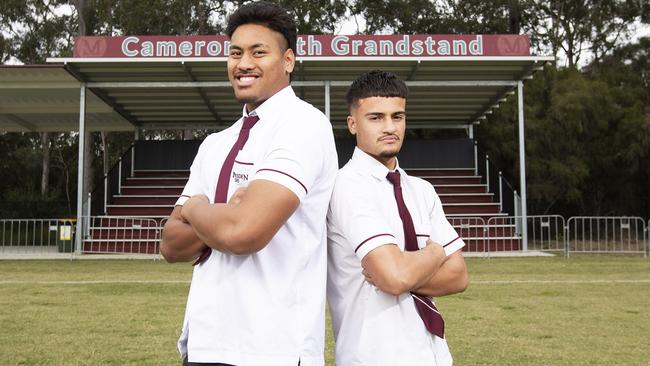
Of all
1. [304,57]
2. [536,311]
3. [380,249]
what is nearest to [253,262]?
[380,249]

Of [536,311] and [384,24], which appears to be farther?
[384,24]

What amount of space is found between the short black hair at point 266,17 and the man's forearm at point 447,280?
0.94 metres

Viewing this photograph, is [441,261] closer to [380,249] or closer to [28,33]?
[380,249]

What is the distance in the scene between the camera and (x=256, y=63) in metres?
2.04

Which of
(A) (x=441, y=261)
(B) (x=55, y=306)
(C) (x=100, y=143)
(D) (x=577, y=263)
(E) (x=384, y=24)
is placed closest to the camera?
(A) (x=441, y=261)

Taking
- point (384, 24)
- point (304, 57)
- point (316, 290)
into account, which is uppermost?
point (384, 24)

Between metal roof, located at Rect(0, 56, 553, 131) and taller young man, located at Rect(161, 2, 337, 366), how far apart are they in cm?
1434

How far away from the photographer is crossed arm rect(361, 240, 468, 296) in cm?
213

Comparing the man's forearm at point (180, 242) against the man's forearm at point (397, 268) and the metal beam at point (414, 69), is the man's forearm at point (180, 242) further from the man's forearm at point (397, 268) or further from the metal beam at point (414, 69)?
the metal beam at point (414, 69)

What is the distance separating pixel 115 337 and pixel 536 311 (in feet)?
15.3

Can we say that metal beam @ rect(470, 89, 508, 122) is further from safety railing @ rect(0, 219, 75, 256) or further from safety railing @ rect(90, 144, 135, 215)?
safety railing @ rect(0, 219, 75, 256)

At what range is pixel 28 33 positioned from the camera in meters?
36.5

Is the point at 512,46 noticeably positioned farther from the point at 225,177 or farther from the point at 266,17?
the point at 225,177

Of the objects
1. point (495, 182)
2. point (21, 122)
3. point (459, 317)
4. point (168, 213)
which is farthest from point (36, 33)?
point (459, 317)
